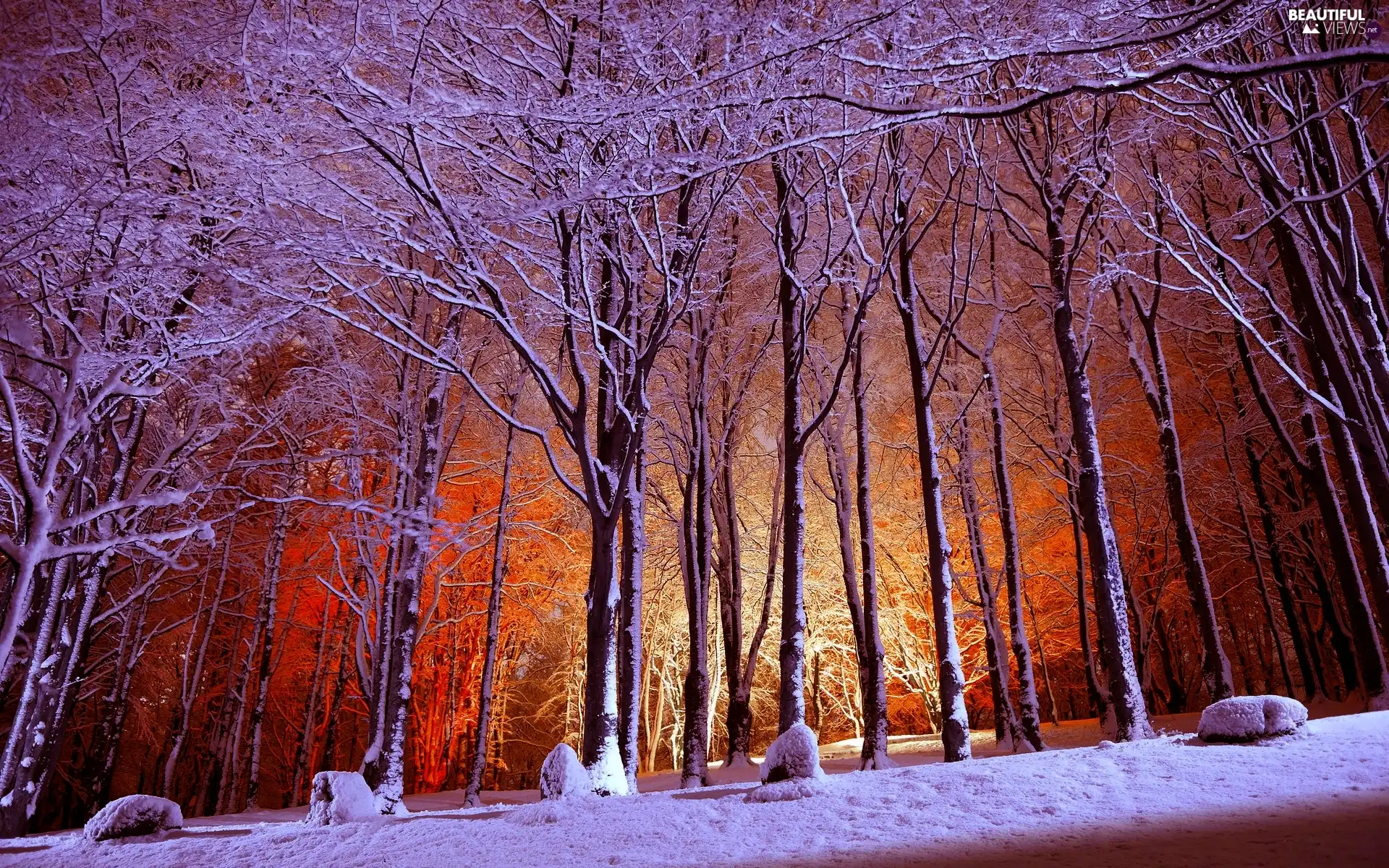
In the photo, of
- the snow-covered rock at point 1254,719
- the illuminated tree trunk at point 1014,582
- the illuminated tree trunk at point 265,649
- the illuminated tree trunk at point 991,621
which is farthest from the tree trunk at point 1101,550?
the illuminated tree trunk at point 265,649

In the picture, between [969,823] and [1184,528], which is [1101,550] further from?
[969,823]

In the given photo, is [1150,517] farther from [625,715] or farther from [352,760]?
[352,760]

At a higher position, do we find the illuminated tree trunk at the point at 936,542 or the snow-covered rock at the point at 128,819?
the illuminated tree trunk at the point at 936,542

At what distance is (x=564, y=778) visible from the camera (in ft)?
22.1

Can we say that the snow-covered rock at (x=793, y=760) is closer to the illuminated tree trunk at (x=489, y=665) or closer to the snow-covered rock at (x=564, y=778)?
the snow-covered rock at (x=564, y=778)

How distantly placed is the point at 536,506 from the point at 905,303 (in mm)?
14099

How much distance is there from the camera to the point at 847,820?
17.1 ft

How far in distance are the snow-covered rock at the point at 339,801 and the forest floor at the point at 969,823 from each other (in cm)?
26

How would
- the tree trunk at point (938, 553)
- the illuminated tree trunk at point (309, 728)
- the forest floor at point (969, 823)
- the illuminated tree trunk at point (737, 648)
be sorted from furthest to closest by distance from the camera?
1. the illuminated tree trunk at point (309, 728)
2. the illuminated tree trunk at point (737, 648)
3. the tree trunk at point (938, 553)
4. the forest floor at point (969, 823)

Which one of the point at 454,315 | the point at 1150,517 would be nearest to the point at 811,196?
the point at 454,315

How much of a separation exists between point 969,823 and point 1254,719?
2.93m

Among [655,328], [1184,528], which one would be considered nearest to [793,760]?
[655,328]

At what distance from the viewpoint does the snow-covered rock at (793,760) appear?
6184 mm

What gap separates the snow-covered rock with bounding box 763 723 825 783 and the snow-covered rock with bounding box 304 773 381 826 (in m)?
3.88
